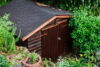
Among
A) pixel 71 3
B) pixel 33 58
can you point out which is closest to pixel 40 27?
pixel 33 58

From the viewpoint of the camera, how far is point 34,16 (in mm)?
9133

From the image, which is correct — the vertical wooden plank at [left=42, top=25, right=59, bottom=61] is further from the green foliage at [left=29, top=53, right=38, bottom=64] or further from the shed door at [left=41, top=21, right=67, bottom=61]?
the green foliage at [left=29, top=53, right=38, bottom=64]

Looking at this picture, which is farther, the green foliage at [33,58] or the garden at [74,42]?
the garden at [74,42]

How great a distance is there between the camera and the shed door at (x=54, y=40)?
29.6ft

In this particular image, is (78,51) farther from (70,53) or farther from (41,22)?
(41,22)

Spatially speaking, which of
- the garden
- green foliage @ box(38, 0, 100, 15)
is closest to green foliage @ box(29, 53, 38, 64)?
the garden

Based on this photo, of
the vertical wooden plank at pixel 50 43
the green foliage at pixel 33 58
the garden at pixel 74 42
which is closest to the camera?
the green foliage at pixel 33 58

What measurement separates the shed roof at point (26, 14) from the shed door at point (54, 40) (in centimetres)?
66

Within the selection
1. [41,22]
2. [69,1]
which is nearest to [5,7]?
[41,22]

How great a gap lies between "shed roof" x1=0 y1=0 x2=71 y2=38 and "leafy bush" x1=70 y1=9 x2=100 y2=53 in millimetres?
1218

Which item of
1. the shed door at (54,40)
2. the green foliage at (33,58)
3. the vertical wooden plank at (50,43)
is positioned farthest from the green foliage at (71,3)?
the green foliage at (33,58)

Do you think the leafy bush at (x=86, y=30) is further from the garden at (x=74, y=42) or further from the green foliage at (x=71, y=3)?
the green foliage at (x=71, y=3)

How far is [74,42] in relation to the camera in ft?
34.9

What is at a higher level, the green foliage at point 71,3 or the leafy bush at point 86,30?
the green foliage at point 71,3
